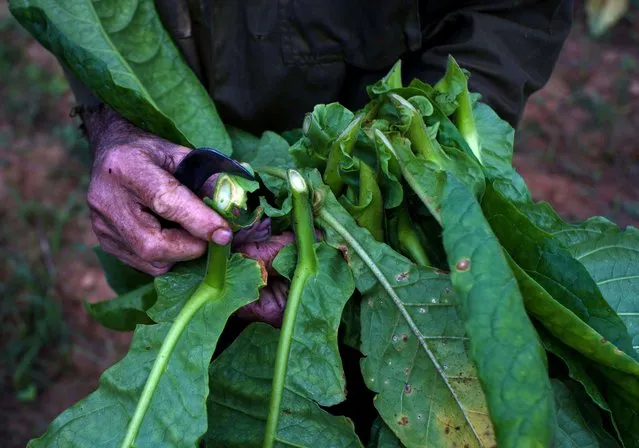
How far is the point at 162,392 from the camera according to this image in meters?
1.05

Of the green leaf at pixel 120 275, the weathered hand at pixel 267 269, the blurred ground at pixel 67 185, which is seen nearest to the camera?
the weathered hand at pixel 267 269

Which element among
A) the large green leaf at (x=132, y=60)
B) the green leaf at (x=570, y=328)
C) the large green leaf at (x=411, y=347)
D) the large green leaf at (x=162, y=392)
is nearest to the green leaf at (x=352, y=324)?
the large green leaf at (x=411, y=347)

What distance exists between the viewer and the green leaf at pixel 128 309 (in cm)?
136

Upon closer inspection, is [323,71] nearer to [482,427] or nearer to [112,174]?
[112,174]

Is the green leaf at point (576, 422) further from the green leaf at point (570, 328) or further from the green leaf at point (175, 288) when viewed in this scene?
the green leaf at point (175, 288)

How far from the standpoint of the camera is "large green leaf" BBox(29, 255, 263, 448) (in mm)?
1028

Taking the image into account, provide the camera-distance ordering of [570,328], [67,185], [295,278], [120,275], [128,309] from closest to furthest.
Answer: [570,328], [295,278], [128,309], [120,275], [67,185]

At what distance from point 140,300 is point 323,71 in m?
0.57

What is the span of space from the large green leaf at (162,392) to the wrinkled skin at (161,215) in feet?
0.27

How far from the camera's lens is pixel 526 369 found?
85 cm

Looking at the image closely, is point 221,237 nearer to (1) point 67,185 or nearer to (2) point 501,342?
(2) point 501,342

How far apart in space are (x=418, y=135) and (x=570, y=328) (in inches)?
14.1

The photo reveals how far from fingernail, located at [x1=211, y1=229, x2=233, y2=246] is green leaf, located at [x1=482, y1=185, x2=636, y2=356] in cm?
38

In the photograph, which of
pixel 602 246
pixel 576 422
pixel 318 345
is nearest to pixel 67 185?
pixel 318 345
